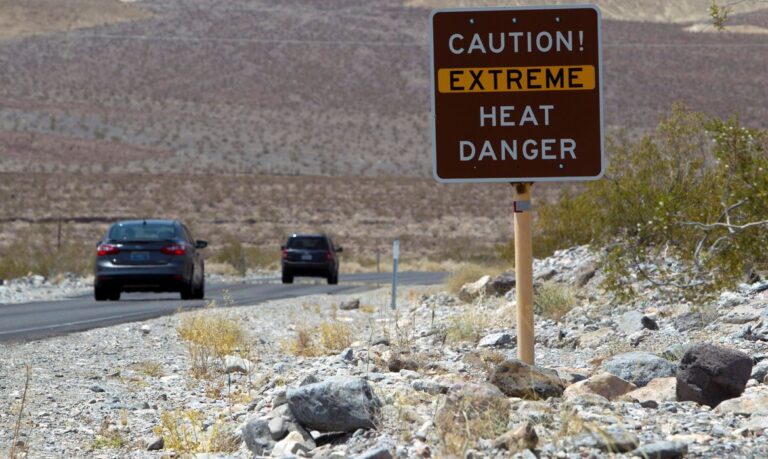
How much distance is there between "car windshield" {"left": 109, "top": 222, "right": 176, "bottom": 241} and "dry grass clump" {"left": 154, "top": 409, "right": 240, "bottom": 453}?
16826 millimetres

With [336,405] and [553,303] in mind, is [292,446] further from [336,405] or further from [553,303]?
[553,303]

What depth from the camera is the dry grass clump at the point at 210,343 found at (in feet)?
42.3

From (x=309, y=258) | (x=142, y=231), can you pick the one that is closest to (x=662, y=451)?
(x=142, y=231)

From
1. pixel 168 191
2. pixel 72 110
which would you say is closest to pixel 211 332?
pixel 168 191

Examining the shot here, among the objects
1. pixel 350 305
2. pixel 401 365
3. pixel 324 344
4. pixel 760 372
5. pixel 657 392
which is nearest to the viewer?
pixel 657 392

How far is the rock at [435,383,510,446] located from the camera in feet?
22.8

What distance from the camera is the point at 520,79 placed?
882cm

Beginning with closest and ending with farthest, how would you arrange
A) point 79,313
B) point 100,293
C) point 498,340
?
point 498,340
point 79,313
point 100,293

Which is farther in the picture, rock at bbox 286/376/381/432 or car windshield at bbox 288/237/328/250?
car windshield at bbox 288/237/328/250

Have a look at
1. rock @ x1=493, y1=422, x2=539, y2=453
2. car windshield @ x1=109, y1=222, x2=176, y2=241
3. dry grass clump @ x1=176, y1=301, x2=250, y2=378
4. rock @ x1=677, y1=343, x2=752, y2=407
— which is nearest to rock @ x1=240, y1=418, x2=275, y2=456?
rock @ x1=493, y1=422, x2=539, y2=453

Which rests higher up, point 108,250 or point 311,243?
point 108,250

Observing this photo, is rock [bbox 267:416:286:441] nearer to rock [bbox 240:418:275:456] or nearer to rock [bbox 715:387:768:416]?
rock [bbox 240:418:275:456]

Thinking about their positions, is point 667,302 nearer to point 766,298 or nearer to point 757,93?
point 766,298

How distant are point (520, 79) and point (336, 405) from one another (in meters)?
2.63
